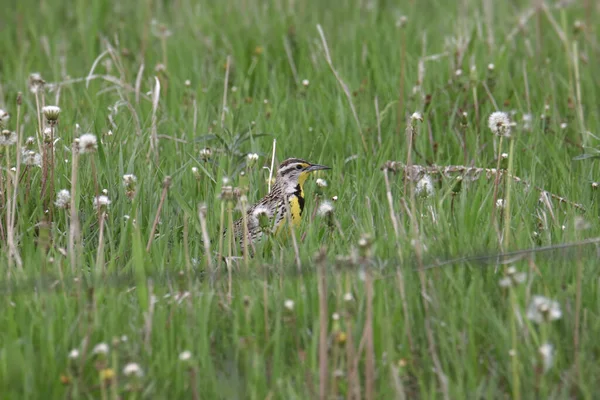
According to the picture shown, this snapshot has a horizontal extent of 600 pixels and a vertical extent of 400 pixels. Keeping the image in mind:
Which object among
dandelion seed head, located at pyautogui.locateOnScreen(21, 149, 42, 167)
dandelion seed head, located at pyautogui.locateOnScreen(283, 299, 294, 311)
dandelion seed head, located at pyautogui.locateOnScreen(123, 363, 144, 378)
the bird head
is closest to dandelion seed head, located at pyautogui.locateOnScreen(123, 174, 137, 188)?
dandelion seed head, located at pyautogui.locateOnScreen(21, 149, 42, 167)

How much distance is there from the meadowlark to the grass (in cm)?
18

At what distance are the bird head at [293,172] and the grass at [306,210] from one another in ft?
0.57

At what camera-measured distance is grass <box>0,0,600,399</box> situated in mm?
3945

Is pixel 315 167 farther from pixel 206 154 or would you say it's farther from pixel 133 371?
pixel 133 371

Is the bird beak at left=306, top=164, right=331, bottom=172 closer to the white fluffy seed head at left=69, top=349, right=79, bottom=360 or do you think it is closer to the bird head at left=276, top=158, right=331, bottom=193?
the bird head at left=276, top=158, right=331, bottom=193

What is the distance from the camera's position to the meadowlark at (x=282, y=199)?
607cm

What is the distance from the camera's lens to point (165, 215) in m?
5.86

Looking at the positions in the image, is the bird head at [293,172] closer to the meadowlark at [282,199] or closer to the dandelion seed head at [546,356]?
the meadowlark at [282,199]

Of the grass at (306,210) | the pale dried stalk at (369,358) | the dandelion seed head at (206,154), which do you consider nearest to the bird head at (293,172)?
the grass at (306,210)

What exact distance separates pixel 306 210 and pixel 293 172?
0.24m

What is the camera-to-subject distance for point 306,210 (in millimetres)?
6320

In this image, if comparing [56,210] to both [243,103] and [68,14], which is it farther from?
[68,14]

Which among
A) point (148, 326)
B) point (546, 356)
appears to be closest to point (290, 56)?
point (148, 326)

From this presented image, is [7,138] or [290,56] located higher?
[290,56]
